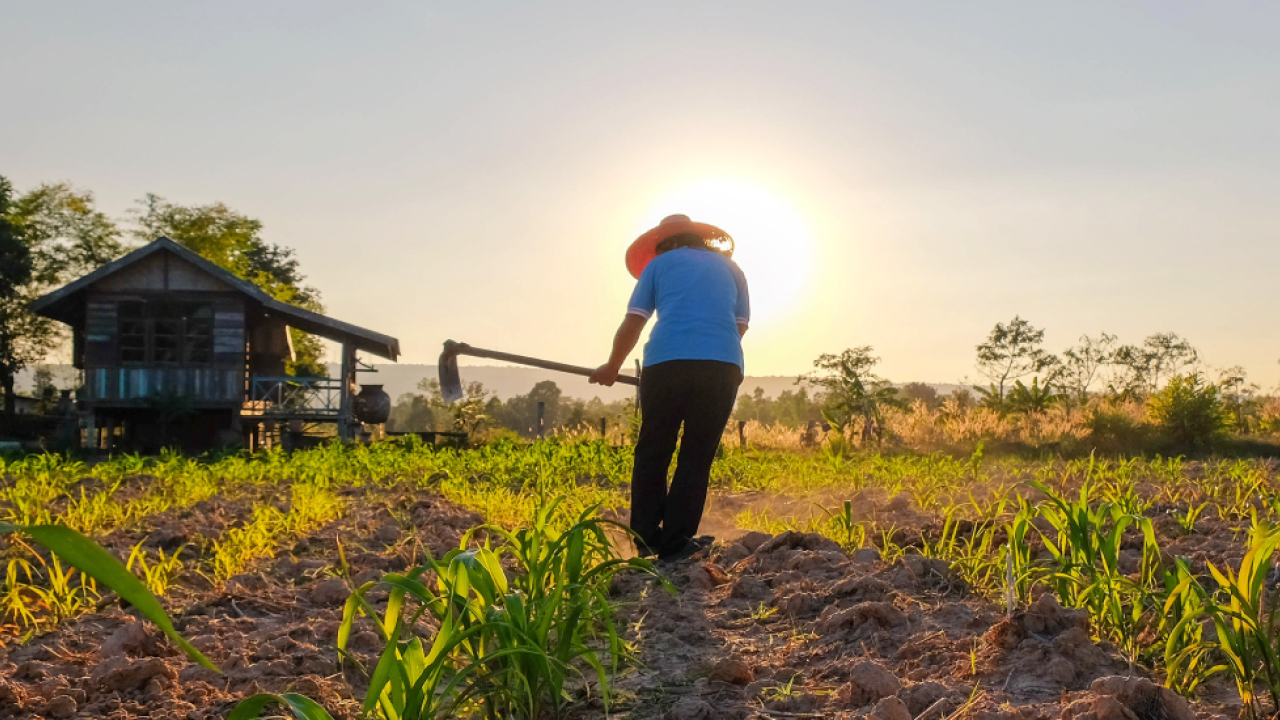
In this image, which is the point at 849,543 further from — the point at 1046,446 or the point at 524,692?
the point at 1046,446

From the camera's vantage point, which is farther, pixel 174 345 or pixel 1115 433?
pixel 174 345

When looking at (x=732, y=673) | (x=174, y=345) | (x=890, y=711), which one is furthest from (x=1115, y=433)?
(x=174, y=345)

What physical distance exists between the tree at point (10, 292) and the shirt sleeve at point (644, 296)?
1303 inches

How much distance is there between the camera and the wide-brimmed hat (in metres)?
5.06

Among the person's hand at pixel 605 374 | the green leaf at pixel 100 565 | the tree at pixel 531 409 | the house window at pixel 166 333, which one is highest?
the house window at pixel 166 333

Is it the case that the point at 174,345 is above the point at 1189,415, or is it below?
above

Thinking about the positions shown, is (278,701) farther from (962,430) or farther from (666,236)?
(962,430)

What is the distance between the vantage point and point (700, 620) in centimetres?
306

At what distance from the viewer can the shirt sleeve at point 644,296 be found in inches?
190

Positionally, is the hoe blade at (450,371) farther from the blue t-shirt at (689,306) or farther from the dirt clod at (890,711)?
the dirt clod at (890,711)

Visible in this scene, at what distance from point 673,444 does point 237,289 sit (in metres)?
18.8

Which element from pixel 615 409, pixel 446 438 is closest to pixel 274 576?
pixel 446 438

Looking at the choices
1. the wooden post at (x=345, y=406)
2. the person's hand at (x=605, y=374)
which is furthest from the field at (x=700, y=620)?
the wooden post at (x=345, y=406)

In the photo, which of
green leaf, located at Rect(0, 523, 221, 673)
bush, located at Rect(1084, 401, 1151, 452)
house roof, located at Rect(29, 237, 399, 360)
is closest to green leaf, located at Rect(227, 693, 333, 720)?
green leaf, located at Rect(0, 523, 221, 673)
